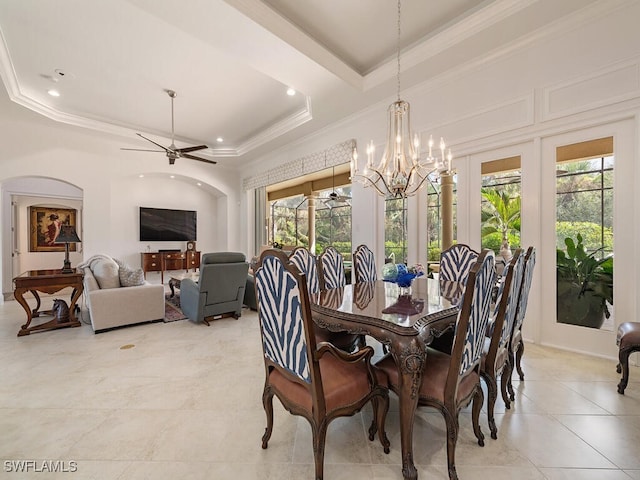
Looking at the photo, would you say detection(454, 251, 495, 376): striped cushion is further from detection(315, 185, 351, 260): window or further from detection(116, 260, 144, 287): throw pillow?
detection(315, 185, 351, 260): window

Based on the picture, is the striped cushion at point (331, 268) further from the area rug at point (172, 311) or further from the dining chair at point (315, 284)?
the area rug at point (172, 311)

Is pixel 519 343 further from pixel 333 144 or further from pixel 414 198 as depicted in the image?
pixel 333 144

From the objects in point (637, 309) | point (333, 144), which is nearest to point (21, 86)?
point (333, 144)

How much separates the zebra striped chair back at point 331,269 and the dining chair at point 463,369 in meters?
1.37

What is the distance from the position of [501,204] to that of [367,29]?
2.43 m

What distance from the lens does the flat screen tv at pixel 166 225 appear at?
7003mm

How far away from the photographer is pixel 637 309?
2416mm

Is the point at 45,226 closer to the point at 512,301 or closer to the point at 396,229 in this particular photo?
the point at 396,229

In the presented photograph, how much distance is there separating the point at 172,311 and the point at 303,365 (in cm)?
395

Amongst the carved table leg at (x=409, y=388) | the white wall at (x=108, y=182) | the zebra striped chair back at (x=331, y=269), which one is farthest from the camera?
the white wall at (x=108, y=182)

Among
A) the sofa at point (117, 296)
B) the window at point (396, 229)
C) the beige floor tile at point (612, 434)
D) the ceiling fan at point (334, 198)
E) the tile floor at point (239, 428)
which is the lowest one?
the tile floor at point (239, 428)

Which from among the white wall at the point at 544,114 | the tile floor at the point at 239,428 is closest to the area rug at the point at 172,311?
the tile floor at the point at 239,428

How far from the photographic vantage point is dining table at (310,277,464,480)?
1.32 m

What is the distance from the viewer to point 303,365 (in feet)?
4.12
